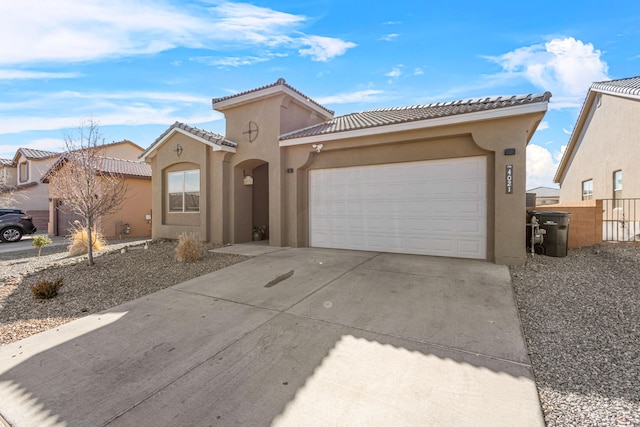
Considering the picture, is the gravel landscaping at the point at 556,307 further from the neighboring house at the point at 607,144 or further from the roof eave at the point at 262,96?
the neighboring house at the point at 607,144

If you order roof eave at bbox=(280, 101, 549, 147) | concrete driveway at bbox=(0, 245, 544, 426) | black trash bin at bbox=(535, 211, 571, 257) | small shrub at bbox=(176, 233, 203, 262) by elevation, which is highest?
roof eave at bbox=(280, 101, 549, 147)

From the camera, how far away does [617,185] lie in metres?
12.2

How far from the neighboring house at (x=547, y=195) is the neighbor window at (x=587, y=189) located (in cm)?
1908

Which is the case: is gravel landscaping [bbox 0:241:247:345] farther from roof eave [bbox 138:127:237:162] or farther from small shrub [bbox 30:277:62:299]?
roof eave [bbox 138:127:237:162]

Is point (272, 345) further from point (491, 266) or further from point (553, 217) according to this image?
point (553, 217)

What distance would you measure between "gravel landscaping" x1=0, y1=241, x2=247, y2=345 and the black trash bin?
7904 mm

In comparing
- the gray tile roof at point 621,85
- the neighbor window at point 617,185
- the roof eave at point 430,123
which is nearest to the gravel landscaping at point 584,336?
the roof eave at point 430,123

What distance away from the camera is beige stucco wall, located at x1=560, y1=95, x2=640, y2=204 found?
10.9 m

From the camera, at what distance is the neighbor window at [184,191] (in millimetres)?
11039

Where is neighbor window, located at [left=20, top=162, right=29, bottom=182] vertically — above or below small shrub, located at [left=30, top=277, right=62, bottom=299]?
above

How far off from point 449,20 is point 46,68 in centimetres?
1235

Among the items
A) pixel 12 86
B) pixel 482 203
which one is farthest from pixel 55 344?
pixel 12 86

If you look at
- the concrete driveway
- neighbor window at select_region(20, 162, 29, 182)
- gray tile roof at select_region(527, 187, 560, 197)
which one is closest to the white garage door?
the concrete driveway

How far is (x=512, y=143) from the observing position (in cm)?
626
